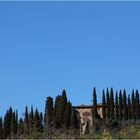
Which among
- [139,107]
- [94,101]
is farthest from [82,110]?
[139,107]

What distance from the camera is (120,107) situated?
212 ft

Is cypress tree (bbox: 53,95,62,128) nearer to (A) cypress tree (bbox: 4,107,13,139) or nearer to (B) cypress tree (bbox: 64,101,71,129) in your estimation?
(B) cypress tree (bbox: 64,101,71,129)

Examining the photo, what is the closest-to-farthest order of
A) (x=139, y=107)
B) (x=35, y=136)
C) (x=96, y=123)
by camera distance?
(x=35, y=136) → (x=96, y=123) → (x=139, y=107)

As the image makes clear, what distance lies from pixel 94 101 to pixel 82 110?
7323 millimetres

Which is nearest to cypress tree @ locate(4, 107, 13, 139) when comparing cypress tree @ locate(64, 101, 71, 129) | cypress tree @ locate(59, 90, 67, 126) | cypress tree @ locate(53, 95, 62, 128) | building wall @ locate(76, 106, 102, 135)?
cypress tree @ locate(53, 95, 62, 128)

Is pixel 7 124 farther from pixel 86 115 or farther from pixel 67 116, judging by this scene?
pixel 86 115

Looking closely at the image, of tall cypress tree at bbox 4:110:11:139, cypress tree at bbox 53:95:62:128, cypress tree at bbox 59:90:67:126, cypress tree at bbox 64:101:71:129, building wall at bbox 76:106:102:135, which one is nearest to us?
cypress tree at bbox 53:95:62:128

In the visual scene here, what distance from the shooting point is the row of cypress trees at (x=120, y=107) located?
208ft

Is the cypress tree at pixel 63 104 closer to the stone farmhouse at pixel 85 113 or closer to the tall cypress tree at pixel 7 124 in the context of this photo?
the stone farmhouse at pixel 85 113

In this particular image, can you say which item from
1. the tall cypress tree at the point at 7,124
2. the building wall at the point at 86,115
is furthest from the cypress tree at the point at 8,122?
the building wall at the point at 86,115

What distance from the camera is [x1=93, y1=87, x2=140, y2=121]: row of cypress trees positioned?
208 feet

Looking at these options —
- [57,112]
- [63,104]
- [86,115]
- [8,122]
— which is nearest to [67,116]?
[57,112]

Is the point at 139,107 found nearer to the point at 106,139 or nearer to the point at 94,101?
the point at 94,101

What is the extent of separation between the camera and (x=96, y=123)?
59031mm
